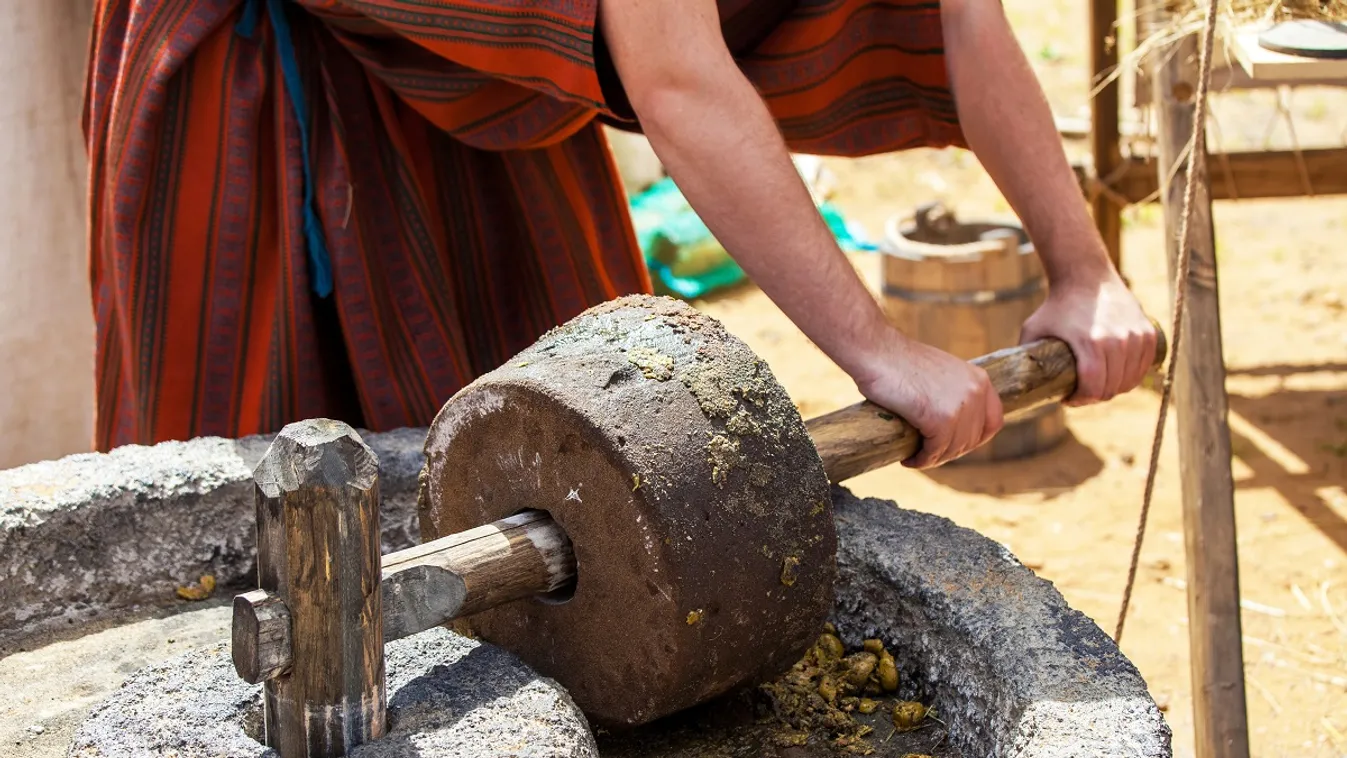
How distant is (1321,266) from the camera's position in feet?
18.8

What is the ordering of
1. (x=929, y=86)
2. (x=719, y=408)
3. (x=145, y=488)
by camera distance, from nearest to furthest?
(x=719, y=408) < (x=145, y=488) < (x=929, y=86)

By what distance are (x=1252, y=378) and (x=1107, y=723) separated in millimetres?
3802

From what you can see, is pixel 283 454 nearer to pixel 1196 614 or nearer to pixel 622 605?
pixel 622 605

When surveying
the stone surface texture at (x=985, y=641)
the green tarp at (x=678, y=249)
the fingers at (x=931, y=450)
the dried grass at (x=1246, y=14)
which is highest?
the dried grass at (x=1246, y=14)

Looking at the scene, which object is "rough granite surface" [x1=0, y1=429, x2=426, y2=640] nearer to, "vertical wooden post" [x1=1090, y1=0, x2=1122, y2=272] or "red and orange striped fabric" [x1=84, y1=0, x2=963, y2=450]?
"red and orange striped fabric" [x1=84, y1=0, x2=963, y2=450]

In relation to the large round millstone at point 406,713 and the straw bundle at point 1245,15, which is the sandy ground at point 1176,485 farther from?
the straw bundle at point 1245,15

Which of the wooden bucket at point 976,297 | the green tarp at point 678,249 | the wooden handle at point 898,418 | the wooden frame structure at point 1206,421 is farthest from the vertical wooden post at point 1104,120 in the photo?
the wooden handle at point 898,418

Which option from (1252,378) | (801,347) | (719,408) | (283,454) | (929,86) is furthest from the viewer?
(801,347)

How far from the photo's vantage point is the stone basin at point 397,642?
1.47m

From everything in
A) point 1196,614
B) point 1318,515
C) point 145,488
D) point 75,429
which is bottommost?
point 1318,515

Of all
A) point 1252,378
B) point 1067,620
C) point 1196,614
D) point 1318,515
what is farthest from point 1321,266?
point 1067,620

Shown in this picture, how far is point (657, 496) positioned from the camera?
1.55 m

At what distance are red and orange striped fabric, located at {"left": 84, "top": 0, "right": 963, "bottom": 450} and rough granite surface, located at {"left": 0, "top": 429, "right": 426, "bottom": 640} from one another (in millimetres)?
301

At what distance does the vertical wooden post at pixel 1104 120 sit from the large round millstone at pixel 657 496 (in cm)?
309
